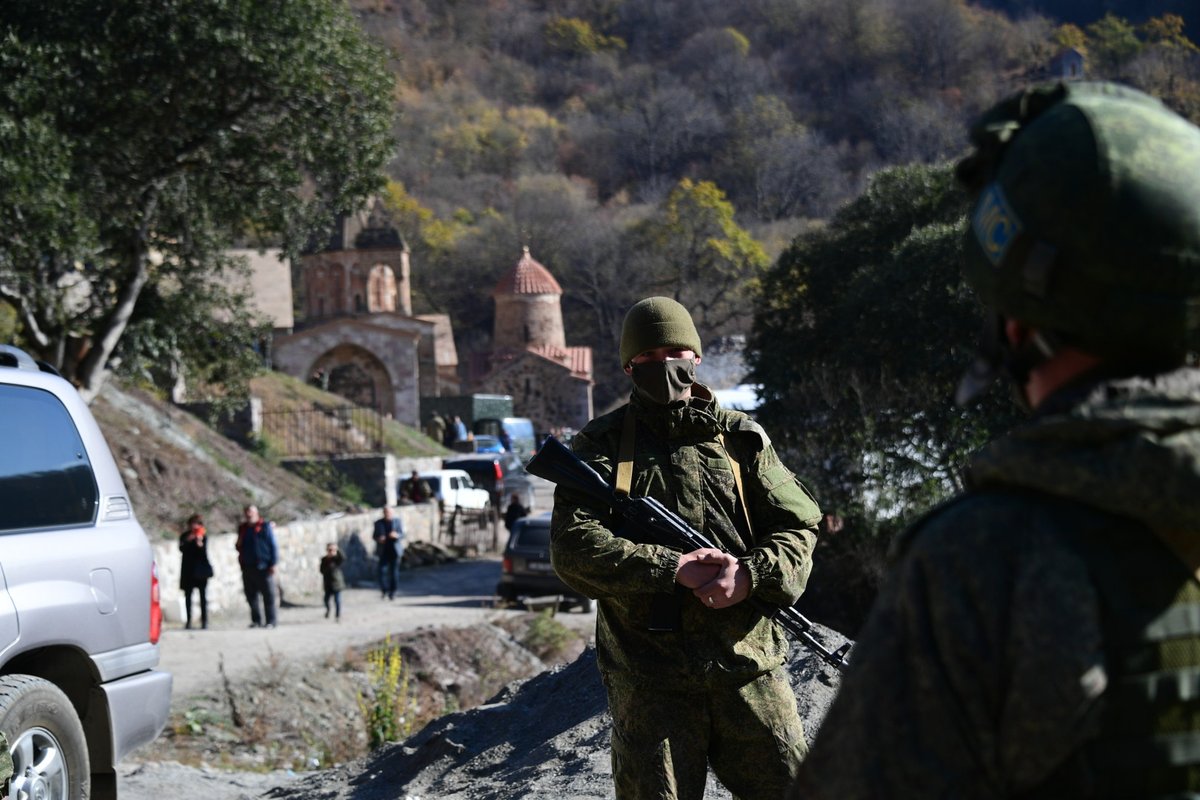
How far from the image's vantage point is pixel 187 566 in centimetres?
1739

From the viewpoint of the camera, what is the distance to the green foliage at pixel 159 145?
17.6 meters

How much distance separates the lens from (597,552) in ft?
12.7

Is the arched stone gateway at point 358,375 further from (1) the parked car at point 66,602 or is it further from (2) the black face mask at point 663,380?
(2) the black face mask at point 663,380

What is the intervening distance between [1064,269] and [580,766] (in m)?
5.16

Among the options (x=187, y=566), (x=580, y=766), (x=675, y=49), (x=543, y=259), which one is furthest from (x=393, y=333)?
(x=675, y=49)

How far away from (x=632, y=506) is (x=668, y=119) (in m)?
112

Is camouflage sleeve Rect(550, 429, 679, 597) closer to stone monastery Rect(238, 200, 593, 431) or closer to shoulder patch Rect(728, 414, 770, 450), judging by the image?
shoulder patch Rect(728, 414, 770, 450)

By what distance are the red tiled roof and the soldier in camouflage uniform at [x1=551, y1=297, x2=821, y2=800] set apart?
75.6 m

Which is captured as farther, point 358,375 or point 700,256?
point 700,256

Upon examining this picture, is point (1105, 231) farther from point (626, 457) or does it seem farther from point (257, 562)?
point (257, 562)

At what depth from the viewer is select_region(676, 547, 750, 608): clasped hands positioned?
377 centimetres

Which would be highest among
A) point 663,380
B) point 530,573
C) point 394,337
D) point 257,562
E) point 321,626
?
point 394,337

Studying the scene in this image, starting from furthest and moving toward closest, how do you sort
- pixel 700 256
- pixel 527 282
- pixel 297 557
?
pixel 527 282, pixel 700 256, pixel 297 557

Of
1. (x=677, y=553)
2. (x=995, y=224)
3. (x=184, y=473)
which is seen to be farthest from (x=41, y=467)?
(x=184, y=473)
